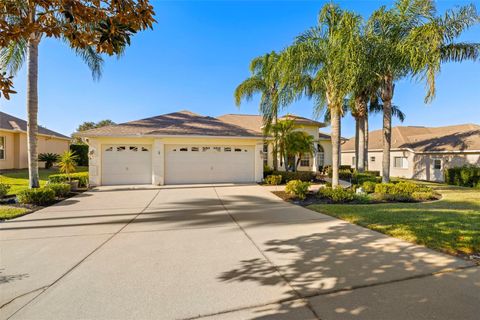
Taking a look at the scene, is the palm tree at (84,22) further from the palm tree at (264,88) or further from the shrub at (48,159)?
the shrub at (48,159)

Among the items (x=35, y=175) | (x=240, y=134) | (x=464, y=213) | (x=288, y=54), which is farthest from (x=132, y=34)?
(x=240, y=134)

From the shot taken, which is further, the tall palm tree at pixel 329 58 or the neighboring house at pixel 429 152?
the neighboring house at pixel 429 152

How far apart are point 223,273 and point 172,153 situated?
1146 cm

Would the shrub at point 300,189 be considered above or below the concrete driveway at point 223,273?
above

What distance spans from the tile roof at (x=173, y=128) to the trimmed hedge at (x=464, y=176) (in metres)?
14.2

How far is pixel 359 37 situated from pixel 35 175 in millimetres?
14845

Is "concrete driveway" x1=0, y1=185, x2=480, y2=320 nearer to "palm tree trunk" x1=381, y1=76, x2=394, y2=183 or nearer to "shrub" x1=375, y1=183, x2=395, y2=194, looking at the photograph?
"shrub" x1=375, y1=183, x2=395, y2=194

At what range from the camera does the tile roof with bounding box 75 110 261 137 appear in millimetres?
13234

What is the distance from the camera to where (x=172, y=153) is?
1402cm

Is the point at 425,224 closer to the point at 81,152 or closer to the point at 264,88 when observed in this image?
the point at 264,88

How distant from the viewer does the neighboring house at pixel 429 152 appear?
17898mm

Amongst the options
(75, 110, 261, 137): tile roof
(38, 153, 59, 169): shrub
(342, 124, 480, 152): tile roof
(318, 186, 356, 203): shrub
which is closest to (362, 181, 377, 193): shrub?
(318, 186, 356, 203): shrub

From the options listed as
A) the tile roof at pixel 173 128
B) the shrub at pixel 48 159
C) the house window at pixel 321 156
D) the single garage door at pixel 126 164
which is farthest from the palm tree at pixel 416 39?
the shrub at pixel 48 159

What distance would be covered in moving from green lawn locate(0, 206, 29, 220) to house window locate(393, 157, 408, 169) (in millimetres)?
27439
